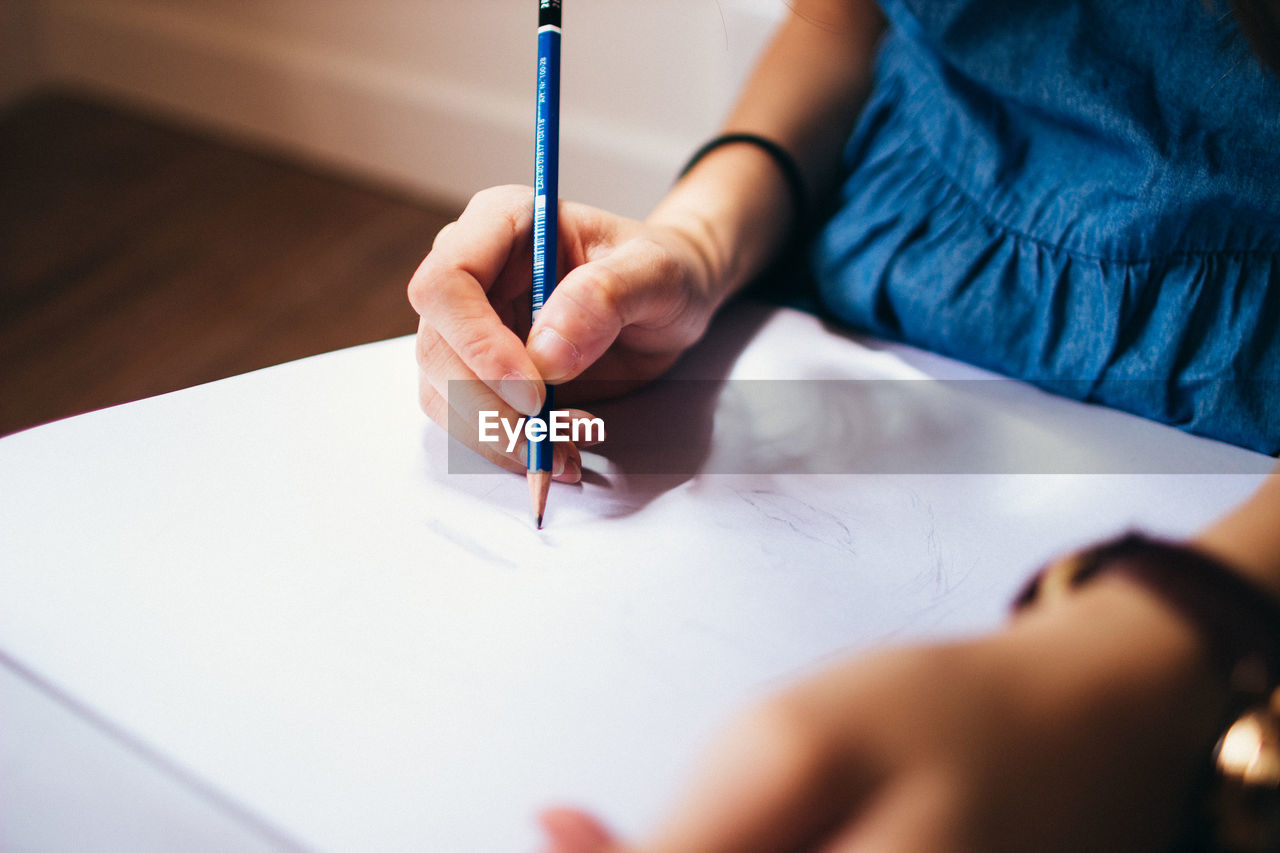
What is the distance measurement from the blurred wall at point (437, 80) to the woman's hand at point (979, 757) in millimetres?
466

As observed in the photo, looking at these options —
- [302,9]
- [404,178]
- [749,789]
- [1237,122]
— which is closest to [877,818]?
[749,789]

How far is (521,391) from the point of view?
0.32 m

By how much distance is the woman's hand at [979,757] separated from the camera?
218 mm

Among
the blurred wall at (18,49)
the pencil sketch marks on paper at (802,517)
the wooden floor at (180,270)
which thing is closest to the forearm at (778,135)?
the pencil sketch marks on paper at (802,517)

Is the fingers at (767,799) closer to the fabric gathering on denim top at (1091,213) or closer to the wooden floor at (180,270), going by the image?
the fabric gathering on denim top at (1091,213)

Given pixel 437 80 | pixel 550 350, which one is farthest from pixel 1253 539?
pixel 437 80

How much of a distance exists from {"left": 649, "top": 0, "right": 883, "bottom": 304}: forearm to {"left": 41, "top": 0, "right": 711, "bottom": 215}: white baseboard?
304mm

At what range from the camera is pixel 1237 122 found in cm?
34

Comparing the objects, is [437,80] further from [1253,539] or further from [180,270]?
[1253,539]

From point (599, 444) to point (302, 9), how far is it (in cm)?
82

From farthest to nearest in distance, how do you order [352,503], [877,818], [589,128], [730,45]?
[589,128]
[730,45]
[352,503]
[877,818]

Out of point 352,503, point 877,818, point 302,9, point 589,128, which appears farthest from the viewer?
point 302,9

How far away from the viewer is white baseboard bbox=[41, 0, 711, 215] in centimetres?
87

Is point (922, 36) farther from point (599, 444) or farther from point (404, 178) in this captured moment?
point (404, 178)
